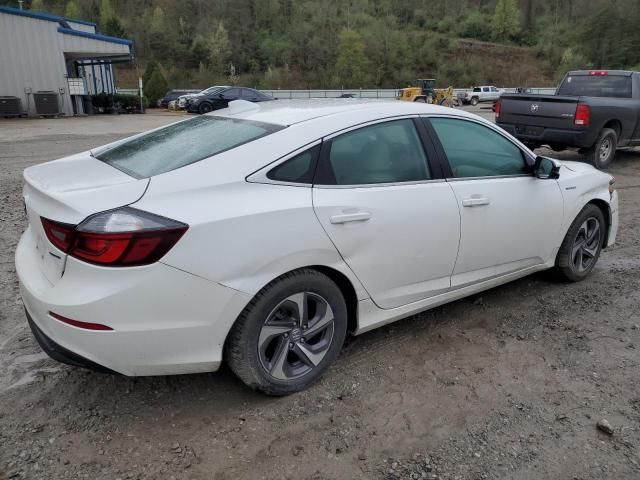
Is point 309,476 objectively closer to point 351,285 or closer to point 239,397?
point 239,397

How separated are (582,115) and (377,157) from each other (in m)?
7.63

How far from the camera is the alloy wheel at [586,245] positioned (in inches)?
173

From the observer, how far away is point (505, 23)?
303 ft

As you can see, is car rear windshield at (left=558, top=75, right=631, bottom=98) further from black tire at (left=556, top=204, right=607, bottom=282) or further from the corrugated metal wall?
the corrugated metal wall

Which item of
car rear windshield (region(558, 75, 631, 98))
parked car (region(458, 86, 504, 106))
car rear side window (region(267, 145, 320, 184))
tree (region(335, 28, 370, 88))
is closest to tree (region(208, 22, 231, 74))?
tree (region(335, 28, 370, 88))

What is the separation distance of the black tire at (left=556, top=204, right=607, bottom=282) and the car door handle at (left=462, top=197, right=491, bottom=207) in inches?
46.7

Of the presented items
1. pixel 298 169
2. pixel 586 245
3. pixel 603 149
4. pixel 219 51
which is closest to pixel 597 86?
pixel 603 149

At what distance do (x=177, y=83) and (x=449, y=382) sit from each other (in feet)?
224

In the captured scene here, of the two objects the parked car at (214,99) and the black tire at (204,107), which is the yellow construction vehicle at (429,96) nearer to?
the parked car at (214,99)

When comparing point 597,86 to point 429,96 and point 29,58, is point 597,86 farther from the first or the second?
point 429,96

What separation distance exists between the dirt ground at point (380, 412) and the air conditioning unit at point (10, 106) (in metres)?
24.7

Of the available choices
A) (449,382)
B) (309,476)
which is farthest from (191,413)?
(449,382)

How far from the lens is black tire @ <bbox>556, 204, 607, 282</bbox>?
4.28m

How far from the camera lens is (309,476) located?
7.64 ft
